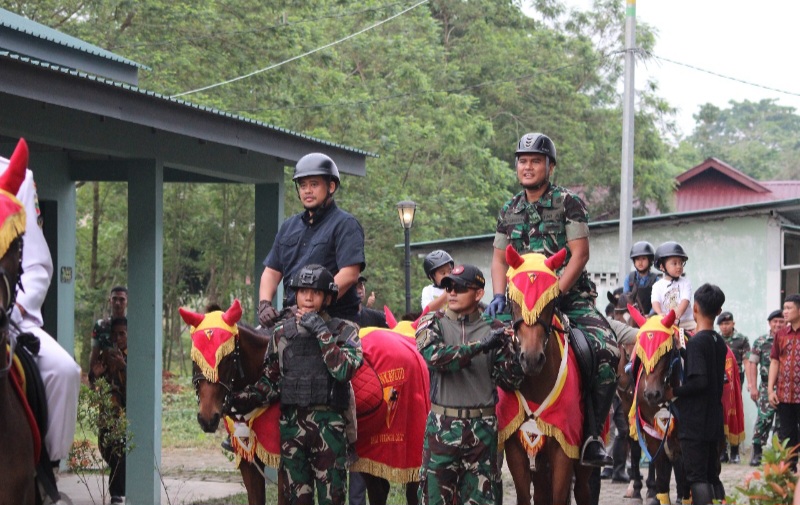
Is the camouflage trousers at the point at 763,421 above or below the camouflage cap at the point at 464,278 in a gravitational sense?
below

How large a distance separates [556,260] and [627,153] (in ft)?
50.3

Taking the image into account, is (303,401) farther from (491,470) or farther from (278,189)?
(278,189)

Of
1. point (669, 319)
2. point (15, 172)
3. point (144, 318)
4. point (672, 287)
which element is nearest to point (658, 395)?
point (669, 319)

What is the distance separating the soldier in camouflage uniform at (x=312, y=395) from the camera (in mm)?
7820

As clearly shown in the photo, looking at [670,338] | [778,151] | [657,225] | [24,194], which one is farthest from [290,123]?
[778,151]

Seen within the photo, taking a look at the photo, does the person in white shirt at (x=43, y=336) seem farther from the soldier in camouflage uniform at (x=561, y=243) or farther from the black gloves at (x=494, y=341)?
the soldier in camouflage uniform at (x=561, y=243)

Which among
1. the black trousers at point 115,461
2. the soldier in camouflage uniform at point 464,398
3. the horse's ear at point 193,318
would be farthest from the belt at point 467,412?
the black trousers at point 115,461

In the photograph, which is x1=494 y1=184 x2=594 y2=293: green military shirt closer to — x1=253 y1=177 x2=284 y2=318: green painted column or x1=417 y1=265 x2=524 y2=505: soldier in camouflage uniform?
x1=417 y1=265 x2=524 y2=505: soldier in camouflage uniform

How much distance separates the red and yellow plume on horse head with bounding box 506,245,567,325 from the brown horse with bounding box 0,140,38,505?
345cm

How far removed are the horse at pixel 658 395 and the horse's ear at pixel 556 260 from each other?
2.92 metres

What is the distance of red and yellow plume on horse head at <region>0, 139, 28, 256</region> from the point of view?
4492mm

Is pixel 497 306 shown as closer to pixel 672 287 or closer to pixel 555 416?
pixel 555 416

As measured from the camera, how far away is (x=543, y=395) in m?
7.92

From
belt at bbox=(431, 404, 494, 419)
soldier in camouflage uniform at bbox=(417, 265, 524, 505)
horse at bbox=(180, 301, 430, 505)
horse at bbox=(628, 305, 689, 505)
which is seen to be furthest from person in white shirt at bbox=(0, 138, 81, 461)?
horse at bbox=(628, 305, 689, 505)
